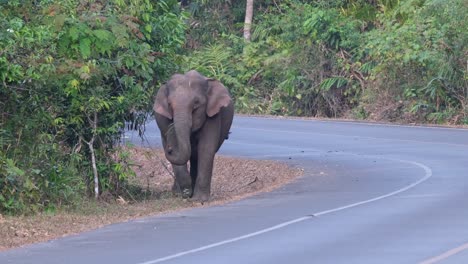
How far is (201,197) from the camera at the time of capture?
19844 mm

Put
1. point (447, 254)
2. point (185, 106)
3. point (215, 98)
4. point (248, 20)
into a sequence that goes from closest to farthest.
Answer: point (447, 254), point (185, 106), point (215, 98), point (248, 20)

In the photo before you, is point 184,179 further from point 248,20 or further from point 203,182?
point 248,20

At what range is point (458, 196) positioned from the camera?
62.1ft

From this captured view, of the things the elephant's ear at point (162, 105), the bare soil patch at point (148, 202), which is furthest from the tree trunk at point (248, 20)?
the elephant's ear at point (162, 105)

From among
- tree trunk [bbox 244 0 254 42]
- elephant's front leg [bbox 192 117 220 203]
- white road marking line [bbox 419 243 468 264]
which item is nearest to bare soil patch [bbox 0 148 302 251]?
elephant's front leg [bbox 192 117 220 203]

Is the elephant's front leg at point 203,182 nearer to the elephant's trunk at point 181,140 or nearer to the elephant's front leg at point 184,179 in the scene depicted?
the elephant's front leg at point 184,179

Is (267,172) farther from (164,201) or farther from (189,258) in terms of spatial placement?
(189,258)

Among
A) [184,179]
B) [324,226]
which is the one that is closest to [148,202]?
[184,179]

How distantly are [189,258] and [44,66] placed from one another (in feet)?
17.5

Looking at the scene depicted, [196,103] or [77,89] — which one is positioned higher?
[77,89]

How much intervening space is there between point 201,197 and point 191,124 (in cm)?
123

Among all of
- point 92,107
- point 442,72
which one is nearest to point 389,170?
point 92,107

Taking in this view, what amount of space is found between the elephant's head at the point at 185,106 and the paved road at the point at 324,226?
141 cm

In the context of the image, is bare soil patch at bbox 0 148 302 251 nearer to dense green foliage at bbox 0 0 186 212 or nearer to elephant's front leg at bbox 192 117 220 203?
elephant's front leg at bbox 192 117 220 203
